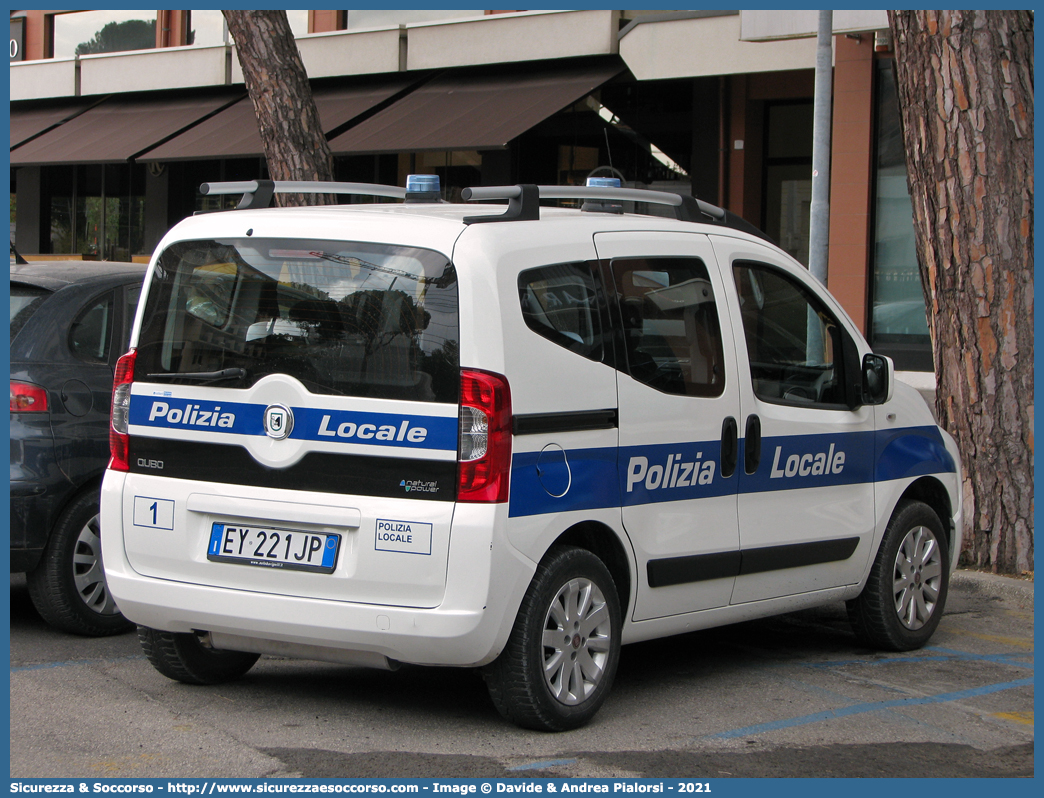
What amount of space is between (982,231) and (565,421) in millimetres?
4150

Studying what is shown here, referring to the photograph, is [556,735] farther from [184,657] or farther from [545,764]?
[184,657]

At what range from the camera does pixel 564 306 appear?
15.5 feet

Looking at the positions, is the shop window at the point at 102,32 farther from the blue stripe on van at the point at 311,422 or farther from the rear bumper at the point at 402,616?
the rear bumper at the point at 402,616

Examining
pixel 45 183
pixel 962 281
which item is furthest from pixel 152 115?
pixel 962 281

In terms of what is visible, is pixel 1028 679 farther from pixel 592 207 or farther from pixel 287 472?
pixel 287 472

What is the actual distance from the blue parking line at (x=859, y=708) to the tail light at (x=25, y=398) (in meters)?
3.22

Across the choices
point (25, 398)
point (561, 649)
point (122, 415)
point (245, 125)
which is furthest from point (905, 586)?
point (245, 125)

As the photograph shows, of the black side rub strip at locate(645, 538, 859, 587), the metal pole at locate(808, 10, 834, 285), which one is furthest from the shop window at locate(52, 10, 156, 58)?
the black side rub strip at locate(645, 538, 859, 587)

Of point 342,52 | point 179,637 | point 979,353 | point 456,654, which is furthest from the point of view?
point 342,52

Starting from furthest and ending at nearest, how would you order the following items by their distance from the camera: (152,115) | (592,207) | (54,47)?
1. (54,47)
2. (152,115)
3. (592,207)

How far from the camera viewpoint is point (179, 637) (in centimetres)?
514

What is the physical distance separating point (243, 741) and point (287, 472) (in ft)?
3.00

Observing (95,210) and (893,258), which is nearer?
(893,258)

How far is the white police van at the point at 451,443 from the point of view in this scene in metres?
4.37
